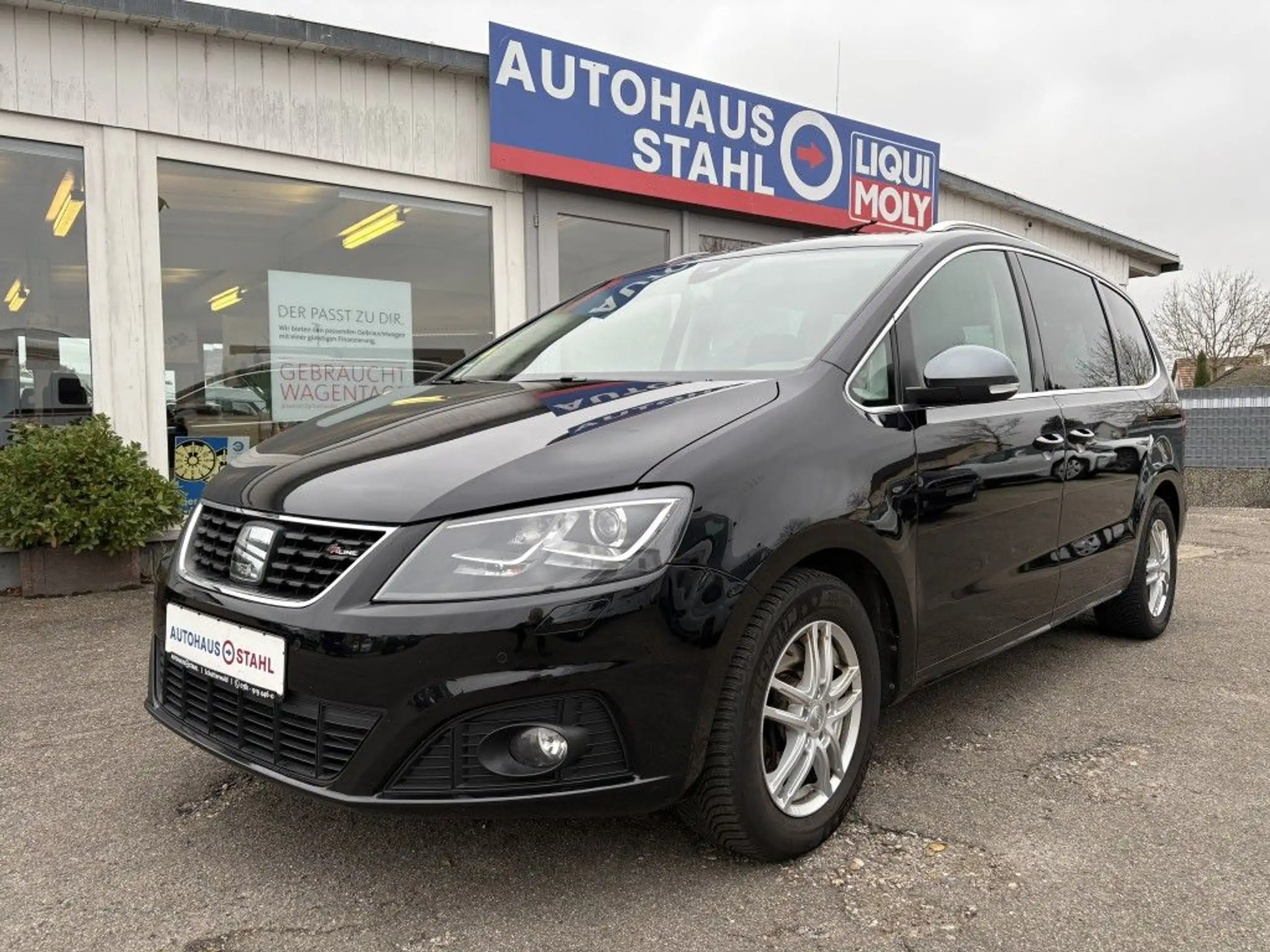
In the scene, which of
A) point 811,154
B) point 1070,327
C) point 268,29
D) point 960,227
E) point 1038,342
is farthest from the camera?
point 811,154

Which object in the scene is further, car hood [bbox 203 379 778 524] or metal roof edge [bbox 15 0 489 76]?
metal roof edge [bbox 15 0 489 76]

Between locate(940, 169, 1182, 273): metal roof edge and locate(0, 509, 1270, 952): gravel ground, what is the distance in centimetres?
887

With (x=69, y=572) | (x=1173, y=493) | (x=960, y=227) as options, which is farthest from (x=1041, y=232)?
(x=69, y=572)

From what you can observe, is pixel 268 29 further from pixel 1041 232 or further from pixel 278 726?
pixel 1041 232

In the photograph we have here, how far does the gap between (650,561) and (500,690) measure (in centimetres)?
39

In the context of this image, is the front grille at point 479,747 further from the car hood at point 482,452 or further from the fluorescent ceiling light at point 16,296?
the fluorescent ceiling light at point 16,296

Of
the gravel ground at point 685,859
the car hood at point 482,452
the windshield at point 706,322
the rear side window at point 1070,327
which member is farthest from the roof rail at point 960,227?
the gravel ground at point 685,859

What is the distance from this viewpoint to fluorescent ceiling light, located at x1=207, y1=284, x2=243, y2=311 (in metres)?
6.52

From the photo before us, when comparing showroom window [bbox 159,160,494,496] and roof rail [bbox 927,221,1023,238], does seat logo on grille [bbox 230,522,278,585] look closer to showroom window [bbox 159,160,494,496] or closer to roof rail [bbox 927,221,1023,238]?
roof rail [bbox 927,221,1023,238]

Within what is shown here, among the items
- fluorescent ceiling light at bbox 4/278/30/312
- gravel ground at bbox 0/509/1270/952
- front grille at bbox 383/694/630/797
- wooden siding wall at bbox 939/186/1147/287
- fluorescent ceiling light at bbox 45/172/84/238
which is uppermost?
wooden siding wall at bbox 939/186/1147/287

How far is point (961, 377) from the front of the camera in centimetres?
260

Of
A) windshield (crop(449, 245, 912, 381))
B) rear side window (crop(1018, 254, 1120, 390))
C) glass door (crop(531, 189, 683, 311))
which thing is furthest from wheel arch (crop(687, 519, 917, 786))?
glass door (crop(531, 189, 683, 311))

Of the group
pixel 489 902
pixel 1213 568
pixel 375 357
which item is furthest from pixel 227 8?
pixel 1213 568

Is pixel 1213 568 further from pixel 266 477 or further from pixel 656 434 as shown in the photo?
pixel 266 477
